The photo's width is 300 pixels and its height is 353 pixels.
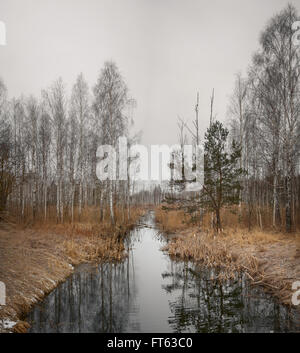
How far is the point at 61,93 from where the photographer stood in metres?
15.8

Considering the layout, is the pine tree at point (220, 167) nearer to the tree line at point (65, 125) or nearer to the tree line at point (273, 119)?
the tree line at point (273, 119)

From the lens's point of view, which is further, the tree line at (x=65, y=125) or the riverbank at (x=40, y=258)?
the tree line at (x=65, y=125)

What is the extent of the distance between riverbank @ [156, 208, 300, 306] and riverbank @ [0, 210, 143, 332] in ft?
11.3

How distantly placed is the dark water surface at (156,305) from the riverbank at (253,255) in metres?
0.45

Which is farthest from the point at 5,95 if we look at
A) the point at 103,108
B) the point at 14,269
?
the point at 14,269

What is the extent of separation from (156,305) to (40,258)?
4257 mm

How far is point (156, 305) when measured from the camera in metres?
5.51

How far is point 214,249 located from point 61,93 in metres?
14.5

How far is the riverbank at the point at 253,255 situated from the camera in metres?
5.97

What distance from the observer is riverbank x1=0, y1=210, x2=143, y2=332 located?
464 cm

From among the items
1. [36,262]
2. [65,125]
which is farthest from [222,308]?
[65,125]

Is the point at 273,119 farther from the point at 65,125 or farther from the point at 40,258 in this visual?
the point at 65,125

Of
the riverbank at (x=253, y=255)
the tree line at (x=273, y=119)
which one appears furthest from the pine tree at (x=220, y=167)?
the riverbank at (x=253, y=255)
